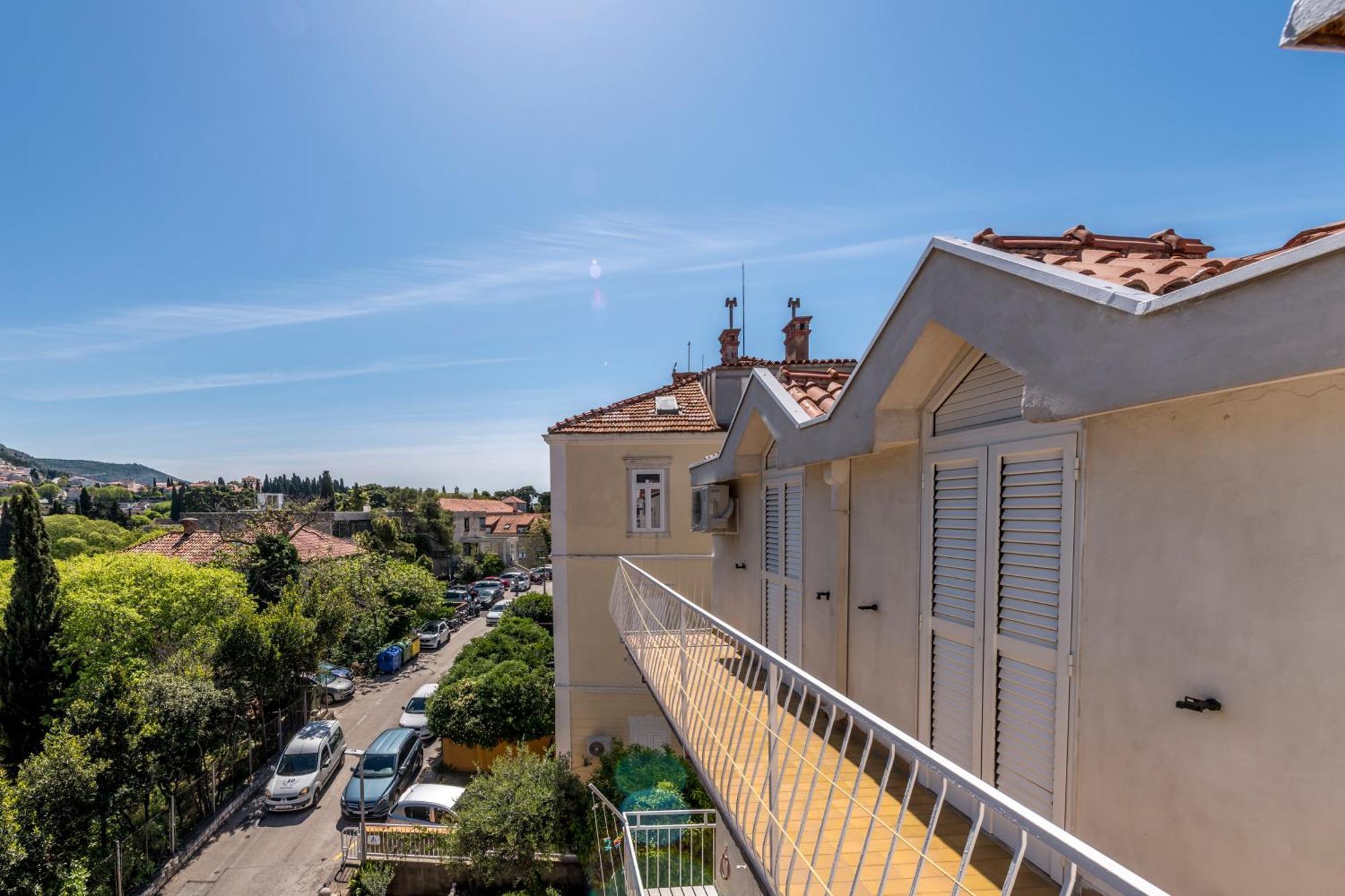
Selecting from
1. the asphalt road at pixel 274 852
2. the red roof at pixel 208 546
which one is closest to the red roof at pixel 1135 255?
the asphalt road at pixel 274 852

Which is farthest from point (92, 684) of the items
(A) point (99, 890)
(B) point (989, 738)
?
(B) point (989, 738)

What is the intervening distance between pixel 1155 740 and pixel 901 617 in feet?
6.11

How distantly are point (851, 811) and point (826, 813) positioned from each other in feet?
0.72

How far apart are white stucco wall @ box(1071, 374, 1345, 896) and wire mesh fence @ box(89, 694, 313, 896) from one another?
1551 cm

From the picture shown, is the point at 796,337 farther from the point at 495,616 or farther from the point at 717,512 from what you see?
the point at 495,616

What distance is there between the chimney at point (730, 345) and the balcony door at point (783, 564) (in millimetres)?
6532

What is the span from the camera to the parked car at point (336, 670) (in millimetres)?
23150

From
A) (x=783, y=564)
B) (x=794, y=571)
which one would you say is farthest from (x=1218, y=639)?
(x=783, y=564)

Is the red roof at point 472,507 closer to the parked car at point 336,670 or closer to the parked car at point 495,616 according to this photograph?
the parked car at point 495,616

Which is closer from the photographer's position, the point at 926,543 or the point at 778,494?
the point at 926,543

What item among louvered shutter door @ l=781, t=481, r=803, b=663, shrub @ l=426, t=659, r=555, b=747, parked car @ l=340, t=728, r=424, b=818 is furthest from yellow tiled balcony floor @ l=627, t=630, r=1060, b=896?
shrub @ l=426, t=659, r=555, b=747

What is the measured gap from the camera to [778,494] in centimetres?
659

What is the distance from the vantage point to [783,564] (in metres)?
6.39

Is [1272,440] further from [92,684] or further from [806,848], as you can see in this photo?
[92,684]
